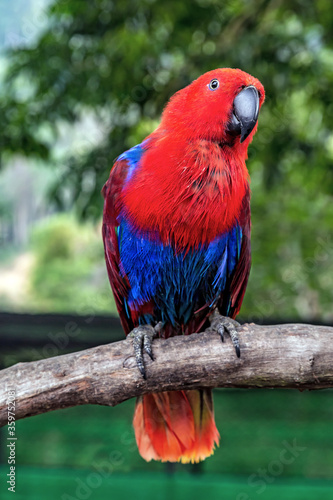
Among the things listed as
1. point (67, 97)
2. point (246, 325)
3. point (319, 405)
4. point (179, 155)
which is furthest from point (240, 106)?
point (319, 405)

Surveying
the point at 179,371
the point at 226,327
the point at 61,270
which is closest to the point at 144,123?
the point at 226,327

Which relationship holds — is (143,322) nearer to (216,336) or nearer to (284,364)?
(216,336)

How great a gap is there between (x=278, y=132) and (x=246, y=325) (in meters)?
2.88

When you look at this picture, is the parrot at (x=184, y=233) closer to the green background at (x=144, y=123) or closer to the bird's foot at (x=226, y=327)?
the bird's foot at (x=226, y=327)

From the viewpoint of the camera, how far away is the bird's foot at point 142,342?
196 centimetres

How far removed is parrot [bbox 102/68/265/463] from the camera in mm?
2096

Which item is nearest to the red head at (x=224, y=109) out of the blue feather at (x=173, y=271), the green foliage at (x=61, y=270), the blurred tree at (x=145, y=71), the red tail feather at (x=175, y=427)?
the blue feather at (x=173, y=271)

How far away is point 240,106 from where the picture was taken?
6.84ft

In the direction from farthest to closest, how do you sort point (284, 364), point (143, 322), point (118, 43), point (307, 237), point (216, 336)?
1. point (307, 237)
2. point (118, 43)
3. point (143, 322)
4. point (216, 336)
5. point (284, 364)

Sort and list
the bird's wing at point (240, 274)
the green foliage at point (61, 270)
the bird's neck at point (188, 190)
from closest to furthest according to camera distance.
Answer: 1. the bird's neck at point (188, 190)
2. the bird's wing at point (240, 274)
3. the green foliage at point (61, 270)

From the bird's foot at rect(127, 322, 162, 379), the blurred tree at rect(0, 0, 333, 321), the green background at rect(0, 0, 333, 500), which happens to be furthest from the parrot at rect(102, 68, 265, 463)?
the blurred tree at rect(0, 0, 333, 321)

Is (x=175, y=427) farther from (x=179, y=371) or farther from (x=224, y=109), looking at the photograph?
(x=224, y=109)

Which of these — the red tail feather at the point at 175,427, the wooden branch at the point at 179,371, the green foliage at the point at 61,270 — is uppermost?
the green foliage at the point at 61,270

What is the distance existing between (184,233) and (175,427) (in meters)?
0.92
